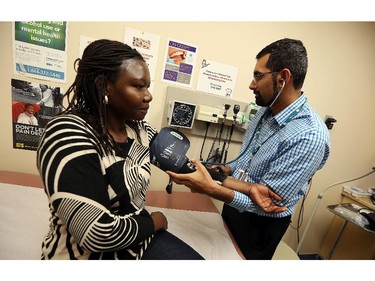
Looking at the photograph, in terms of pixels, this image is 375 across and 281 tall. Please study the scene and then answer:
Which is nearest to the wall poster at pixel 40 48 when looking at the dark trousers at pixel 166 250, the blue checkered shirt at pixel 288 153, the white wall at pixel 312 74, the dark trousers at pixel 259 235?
the white wall at pixel 312 74

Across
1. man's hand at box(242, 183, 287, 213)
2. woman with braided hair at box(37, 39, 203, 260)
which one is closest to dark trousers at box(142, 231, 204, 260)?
woman with braided hair at box(37, 39, 203, 260)

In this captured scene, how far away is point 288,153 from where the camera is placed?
0.94 metres

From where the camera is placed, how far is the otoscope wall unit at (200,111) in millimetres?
1443

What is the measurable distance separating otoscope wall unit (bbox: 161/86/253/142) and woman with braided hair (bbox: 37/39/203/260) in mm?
584

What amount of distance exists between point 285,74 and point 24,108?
59.9 inches

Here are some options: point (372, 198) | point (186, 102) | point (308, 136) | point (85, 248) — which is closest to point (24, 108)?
point (186, 102)

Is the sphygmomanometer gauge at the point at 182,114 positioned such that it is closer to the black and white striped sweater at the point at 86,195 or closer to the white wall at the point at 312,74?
the white wall at the point at 312,74

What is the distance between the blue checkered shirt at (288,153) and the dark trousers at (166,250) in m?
0.30

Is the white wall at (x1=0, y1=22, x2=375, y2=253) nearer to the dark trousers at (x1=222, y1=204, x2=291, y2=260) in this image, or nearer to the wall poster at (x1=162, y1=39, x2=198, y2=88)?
the wall poster at (x1=162, y1=39, x2=198, y2=88)

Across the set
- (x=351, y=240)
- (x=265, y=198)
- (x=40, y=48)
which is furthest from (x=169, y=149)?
(x=351, y=240)

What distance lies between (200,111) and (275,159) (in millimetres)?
627

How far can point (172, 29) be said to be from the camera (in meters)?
1.36

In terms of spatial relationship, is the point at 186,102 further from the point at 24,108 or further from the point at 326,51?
the point at 326,51

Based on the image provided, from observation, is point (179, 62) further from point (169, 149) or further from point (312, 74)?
point (312, 74)
